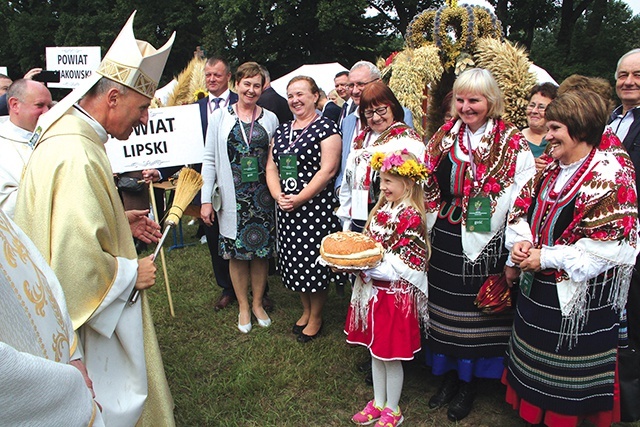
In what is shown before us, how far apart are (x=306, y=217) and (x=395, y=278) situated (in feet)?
4.33

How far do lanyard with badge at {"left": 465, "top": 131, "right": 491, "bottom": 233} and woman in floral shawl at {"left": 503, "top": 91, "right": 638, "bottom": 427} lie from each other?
177 mm

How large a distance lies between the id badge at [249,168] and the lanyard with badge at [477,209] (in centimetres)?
190

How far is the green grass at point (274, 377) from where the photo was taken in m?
3.12

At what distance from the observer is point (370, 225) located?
2.97m

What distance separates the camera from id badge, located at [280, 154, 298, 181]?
12.6 feet

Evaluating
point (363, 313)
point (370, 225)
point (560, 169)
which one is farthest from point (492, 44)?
point (363, 313)

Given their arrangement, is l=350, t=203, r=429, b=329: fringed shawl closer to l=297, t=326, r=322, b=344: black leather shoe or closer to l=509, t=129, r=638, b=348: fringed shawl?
l=509, t=129, r=638, b=348: fringed shawl

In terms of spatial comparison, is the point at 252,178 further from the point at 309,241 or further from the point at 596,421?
the point at 596,421

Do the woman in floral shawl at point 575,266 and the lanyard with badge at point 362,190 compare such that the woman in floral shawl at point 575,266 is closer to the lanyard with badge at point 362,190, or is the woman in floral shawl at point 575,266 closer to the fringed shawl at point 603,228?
the fringed shawl at point 603,228

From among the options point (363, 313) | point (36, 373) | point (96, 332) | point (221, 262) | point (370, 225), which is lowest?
point (221, 262)

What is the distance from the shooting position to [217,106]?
4820 millimetres

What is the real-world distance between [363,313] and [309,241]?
3.78ft

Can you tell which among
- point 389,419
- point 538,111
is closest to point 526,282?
point 389,419

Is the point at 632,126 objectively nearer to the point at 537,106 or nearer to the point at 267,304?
the point at 537,106
